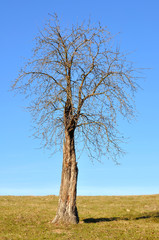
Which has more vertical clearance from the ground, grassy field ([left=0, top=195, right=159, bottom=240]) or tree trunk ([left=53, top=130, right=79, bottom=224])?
tree trunk ([left=53, top=130, right=79, bottom=224])

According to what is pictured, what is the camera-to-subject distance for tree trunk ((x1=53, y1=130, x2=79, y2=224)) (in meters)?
20.9

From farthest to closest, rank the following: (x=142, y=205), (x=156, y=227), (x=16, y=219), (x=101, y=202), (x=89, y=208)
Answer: (x=101, y=202), (x=142, y=205), (x=89, y=208), (x=16, y=219), (x=156, y=227)

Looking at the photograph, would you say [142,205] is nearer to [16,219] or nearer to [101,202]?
[101,202]

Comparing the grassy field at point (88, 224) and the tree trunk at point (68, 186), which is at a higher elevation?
the tree trunk at point (68, 186)

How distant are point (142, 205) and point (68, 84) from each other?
1724 cm

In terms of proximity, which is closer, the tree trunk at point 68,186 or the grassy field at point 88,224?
the grassy field at point 88,224

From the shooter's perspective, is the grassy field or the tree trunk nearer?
the grassy field

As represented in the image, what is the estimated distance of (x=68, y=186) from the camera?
69.6ft

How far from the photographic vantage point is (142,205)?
1275 inches

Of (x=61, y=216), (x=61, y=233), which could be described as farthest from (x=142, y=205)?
(x=61, y=233)

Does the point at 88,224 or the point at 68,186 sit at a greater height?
the point at 68,186

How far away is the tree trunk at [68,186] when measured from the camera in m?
20.9

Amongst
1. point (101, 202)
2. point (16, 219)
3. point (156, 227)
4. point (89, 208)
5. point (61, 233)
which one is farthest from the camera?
point (101, 202)

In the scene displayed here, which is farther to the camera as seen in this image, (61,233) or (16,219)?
(16,219)
